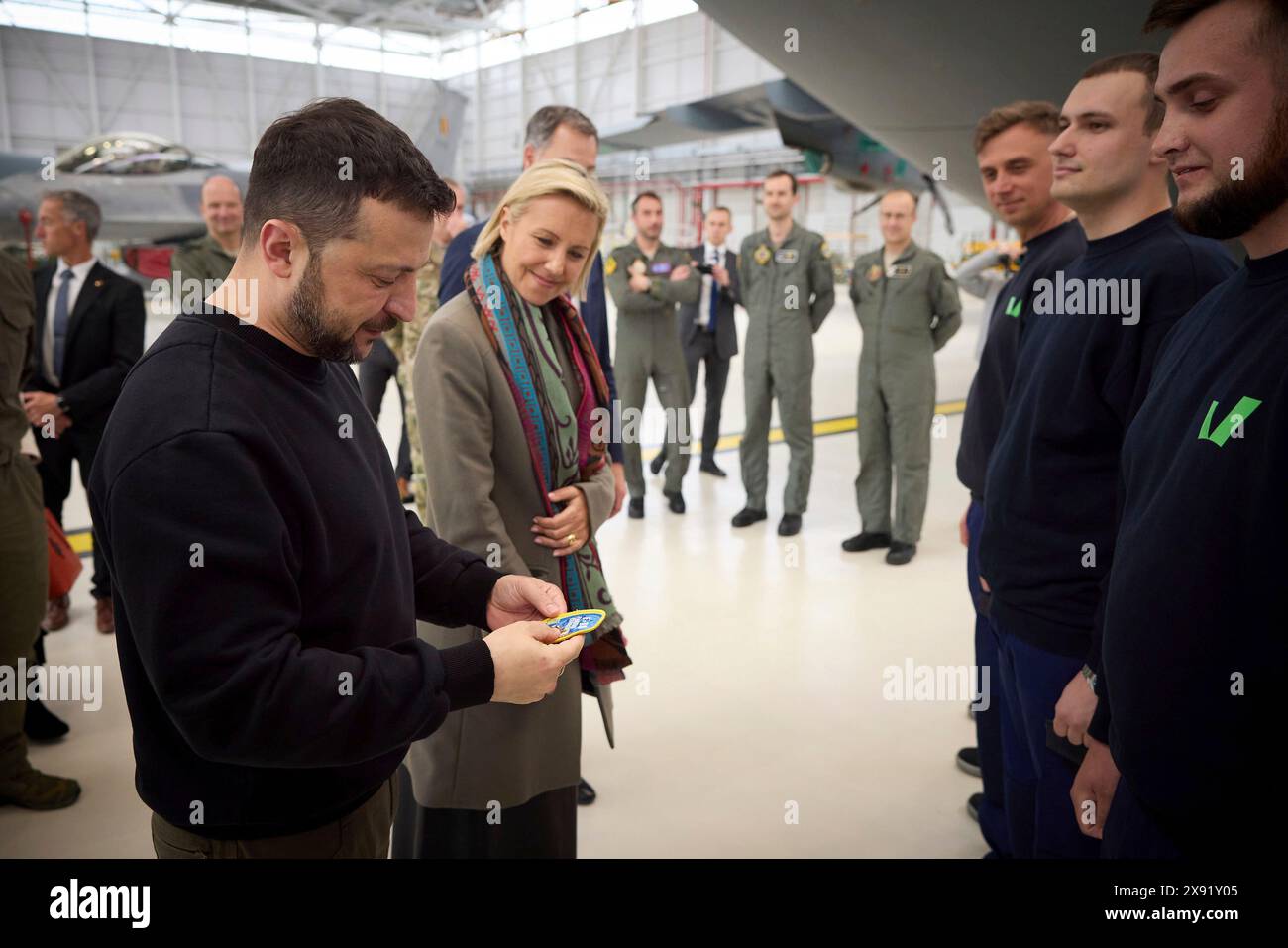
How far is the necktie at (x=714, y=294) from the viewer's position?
5578mm

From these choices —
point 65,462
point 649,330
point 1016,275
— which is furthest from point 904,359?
point 65,462

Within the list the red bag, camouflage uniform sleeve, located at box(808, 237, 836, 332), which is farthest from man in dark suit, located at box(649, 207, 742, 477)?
the red bag

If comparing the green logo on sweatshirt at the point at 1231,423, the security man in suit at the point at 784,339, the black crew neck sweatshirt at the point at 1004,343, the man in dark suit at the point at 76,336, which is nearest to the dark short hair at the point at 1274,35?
the green logo on sweatshirt at the point at 1231,423

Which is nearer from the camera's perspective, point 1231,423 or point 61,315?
point 1231,423

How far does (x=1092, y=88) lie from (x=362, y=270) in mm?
1417

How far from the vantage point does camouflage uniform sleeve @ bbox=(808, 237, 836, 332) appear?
15.6 feet

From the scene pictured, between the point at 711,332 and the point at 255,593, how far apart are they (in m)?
5.10

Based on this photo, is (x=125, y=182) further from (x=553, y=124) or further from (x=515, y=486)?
(x=515, y=486)

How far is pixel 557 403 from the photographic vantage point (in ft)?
5.44

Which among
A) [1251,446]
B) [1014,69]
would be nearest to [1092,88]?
[1251,446]

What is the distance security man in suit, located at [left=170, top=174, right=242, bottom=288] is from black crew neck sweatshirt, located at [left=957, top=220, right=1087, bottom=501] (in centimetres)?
308

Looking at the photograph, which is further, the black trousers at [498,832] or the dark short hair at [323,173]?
the black trousers at [498,832]

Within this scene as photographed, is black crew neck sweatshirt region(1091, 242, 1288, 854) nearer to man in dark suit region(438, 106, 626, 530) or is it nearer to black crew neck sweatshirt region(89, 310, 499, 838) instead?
black crew neck sweatshirt region(89, 310, 499, 838)

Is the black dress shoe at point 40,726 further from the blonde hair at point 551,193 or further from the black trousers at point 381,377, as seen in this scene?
the black trousers at point 381,377
